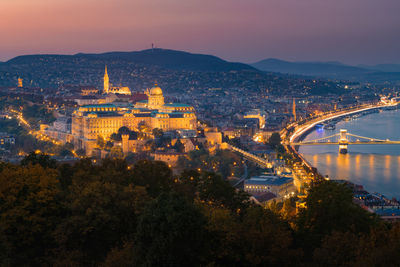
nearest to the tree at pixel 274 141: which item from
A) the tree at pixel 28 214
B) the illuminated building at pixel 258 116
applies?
the illuminated building at pixel 258 116

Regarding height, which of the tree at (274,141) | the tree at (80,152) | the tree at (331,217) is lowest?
the tree at (274,141)

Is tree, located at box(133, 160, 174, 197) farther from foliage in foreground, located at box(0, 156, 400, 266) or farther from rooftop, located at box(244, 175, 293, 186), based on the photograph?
rooftop, located at box(244, 175, 293, 186)

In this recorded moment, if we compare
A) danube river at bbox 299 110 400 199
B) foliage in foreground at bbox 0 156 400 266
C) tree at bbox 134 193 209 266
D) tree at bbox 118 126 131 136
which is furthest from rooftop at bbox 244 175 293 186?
tree at bbox 134 193 209 266

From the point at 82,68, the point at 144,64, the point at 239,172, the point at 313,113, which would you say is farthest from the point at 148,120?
the point at 144,64

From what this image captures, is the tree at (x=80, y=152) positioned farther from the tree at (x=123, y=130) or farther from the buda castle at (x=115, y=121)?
the tree at (x=123, y=130)

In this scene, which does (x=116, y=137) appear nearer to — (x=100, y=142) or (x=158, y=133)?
(x=100, y=142)

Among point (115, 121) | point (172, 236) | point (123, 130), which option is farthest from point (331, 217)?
point (115, 121)

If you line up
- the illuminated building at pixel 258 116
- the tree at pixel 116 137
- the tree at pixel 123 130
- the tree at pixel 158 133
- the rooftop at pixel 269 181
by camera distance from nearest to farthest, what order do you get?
the rooftop at pixel 269 181, the tree at pixel 116 137, the tree at pixel 158 133, the tree at pixel 123 130, the illuminated building at pixel 258 116
